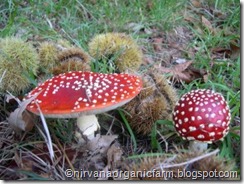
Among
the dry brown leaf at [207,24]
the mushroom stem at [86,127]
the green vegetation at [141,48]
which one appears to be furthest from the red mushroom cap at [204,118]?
the dry brown leaf at [207,24]

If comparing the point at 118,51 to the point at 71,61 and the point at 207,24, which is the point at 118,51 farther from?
the point at 207,24

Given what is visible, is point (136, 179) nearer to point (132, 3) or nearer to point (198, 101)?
point (198, 101)

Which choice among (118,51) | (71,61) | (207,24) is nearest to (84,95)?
(71,61)

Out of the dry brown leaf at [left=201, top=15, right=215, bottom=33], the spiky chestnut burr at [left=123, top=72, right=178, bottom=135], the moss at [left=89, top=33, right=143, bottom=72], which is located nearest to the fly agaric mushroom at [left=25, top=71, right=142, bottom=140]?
the spiky chestnut burr at [left=123, top=72, right=178, bottom=135]

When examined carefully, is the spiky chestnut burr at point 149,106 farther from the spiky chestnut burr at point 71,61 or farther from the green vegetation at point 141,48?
the spiky chestnut burr at point 71,61

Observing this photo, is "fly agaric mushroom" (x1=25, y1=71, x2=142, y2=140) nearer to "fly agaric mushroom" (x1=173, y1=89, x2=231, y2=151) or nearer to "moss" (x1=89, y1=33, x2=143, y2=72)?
"fly agaric mushroom" (x1=173, y1=89, x2=231, y2=151)

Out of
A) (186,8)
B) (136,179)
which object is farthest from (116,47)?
(186,8)
